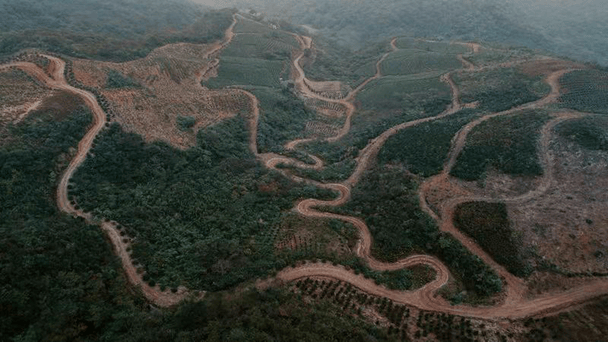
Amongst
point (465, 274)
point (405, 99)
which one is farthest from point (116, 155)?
point (405, 99)

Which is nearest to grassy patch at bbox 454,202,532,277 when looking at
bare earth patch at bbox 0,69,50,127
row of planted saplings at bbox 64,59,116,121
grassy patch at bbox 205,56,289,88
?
row of planted saplings at bbox 64,59,116,121

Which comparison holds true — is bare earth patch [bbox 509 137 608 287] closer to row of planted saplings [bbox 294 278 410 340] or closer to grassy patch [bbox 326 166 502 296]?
grassy patch [bbox 326 166 502 296]

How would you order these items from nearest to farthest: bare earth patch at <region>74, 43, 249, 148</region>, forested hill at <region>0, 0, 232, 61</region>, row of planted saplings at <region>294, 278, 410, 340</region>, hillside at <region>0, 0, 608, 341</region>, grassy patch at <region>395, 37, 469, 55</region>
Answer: hillside at <region>0, 0, 608, 341</region> < row of planted saplings at <region>294, 278, 410, 340</region> < bare earth patch at <region>74, 43, 249, 148</region> < forested hill at <region>0, 0, 232, 61</region> < grassy patch at <region>395, 37, 469, 55</region>

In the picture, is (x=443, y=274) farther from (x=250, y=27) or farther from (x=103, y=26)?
(x=103, y=26)

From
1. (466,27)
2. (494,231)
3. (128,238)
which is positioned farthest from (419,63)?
(128,238)

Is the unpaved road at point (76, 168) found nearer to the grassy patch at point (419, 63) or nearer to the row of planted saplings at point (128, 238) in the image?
the row of planted saplings at point (128, 238)

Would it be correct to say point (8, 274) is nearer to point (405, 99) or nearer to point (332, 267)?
point (332, 267)
